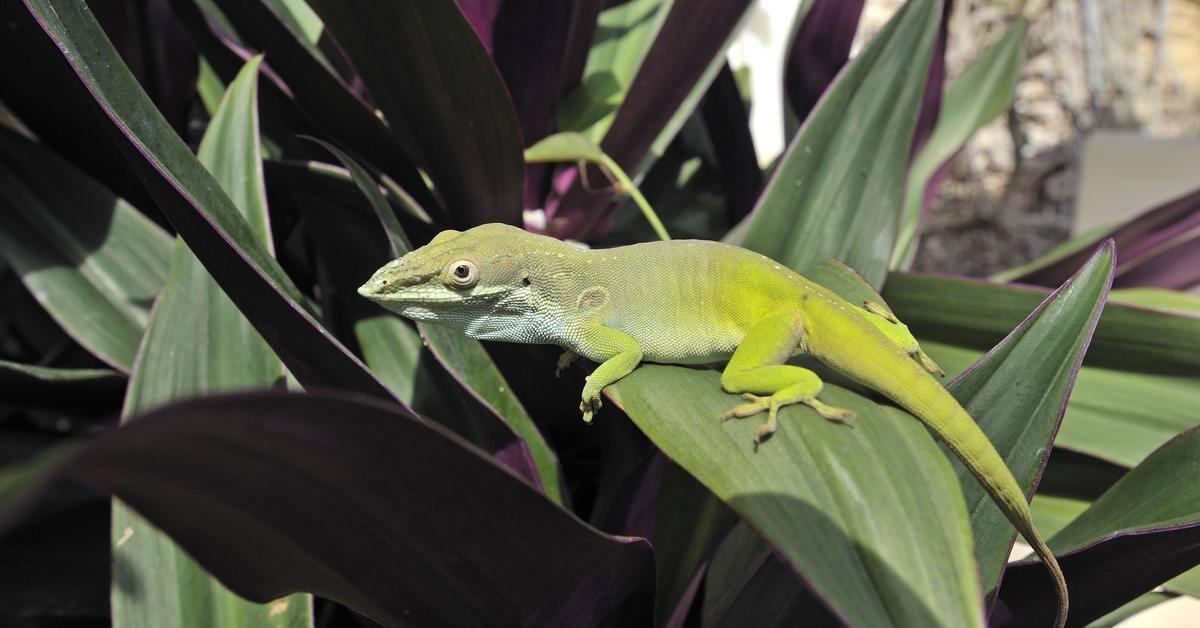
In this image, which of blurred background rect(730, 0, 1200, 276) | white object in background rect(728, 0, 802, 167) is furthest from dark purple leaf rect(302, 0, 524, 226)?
blurred background rect(730, 0, 1200, 276)

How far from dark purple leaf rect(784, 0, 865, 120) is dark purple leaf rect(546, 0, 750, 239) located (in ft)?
0.81

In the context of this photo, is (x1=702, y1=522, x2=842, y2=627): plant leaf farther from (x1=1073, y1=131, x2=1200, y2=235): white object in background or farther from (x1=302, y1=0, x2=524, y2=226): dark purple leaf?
(x1=1073, y1=131, x2=1200, y2=235): white object in background

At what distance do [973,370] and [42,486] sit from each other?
771 millimetres

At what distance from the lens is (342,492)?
0.54 metres

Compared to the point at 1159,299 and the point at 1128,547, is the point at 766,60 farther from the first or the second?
the point at 1128,547

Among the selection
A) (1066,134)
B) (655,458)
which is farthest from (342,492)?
(1066,134)

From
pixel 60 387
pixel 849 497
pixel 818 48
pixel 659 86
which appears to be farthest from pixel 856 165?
pixel 60 387

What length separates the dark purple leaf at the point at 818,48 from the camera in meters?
1.55

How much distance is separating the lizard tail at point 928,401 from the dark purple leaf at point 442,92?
0.54 m

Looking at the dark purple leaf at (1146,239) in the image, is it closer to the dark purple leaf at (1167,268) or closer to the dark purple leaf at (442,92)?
the dark purple leaf at (1167,268)

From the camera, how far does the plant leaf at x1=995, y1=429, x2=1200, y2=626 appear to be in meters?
0.81

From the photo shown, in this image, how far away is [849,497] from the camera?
0.60 meters

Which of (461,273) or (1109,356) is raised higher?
(461,273)

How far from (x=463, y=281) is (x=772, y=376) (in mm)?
321
